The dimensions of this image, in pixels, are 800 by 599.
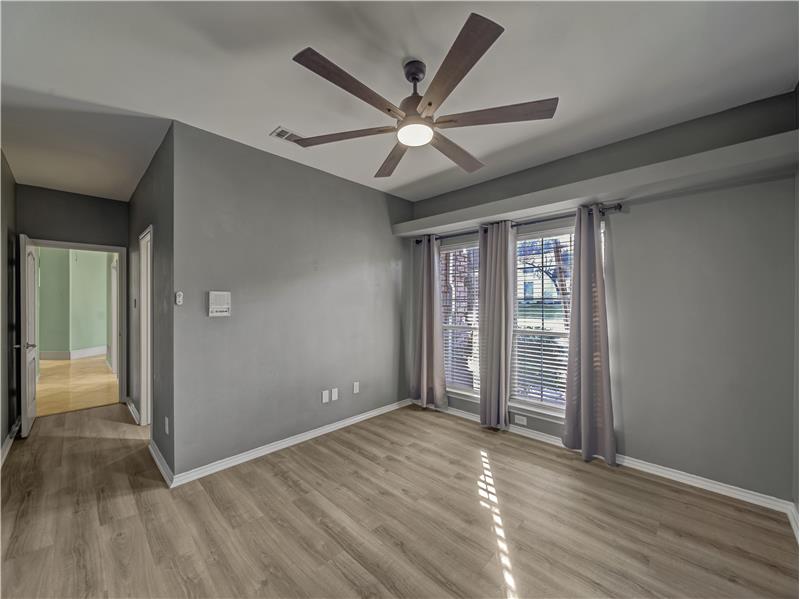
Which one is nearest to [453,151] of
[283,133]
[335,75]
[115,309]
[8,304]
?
[335,75]

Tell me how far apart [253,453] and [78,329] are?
26.4 feet

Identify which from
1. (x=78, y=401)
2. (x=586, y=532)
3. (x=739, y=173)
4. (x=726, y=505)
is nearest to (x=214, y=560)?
(x=586, y=532)

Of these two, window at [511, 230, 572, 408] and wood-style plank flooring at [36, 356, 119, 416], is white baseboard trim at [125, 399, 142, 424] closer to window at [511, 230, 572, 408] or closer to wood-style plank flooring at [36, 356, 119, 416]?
wood-style plank flooring at [36, 356, 119, 416]

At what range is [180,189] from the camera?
108 inches

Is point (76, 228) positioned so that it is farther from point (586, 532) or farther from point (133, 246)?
point (586, 532)

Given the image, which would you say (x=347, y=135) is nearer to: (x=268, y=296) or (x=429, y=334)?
(x=268, y=296)

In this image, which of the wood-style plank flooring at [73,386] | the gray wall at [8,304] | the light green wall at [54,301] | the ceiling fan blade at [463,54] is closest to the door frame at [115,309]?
the wood-style plank flooring at [73,386]

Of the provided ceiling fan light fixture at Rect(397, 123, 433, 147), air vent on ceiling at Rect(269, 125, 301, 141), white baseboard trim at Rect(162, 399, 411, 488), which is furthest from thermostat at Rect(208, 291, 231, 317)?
ceiling fan light fixture at Rect(397, 123, 433, 147)

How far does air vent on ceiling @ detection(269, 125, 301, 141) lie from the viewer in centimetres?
282

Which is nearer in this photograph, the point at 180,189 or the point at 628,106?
the point at 628,106

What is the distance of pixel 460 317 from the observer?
4.50 metres

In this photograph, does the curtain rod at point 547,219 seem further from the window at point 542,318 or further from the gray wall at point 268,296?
the gray wall at point 268,296

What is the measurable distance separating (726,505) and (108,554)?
400cm

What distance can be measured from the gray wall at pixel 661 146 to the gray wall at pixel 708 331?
37 cm
